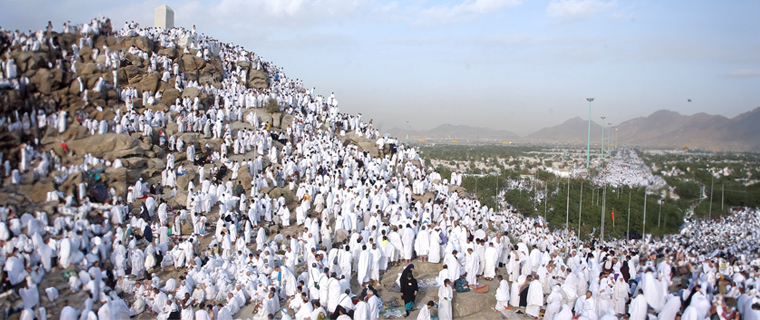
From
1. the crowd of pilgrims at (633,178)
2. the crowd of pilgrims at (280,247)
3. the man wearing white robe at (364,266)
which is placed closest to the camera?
the crowd of pilgrims at (280,247)

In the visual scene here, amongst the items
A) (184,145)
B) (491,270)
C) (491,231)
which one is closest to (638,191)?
(491,231)

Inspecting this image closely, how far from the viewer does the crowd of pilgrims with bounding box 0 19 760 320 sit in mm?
6574

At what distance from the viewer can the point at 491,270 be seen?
11219 millimetres

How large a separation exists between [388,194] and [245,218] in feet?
15.8

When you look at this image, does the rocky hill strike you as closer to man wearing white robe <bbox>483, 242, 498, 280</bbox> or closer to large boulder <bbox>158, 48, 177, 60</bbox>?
man wearing white robe <bbox>483, 242, 498, 280</bbox>

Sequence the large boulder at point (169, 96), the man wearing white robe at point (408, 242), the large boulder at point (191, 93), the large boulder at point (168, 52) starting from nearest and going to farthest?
the man wearing white robe at point (408, 242), the large boulder at point (169, 96), the large boulder at point (191, 93), the large boulder at point (168, 52)

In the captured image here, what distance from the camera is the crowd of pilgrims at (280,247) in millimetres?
6574

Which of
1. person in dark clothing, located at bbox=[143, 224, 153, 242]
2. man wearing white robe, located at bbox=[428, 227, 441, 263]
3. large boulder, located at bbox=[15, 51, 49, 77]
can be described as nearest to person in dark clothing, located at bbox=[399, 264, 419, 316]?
man wearing white robe, located at bbox=[428, 227, 441, 263]

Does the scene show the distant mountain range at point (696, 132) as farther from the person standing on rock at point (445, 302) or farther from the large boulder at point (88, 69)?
the large boulder at point (88, 69)

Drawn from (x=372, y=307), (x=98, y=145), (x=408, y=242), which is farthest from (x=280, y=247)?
(x=98, y=145)

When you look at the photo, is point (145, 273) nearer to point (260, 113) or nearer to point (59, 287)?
point (59, 287)

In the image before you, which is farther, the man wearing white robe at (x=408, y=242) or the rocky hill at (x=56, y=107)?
the man wearing white robe at (x=408, y=242)

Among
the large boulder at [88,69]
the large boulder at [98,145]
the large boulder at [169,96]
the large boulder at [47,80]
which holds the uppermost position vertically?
the large boulder at [169,96]

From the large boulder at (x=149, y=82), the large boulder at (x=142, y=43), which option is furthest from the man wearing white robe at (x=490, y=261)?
the large boulder at (x=142, y=43)
